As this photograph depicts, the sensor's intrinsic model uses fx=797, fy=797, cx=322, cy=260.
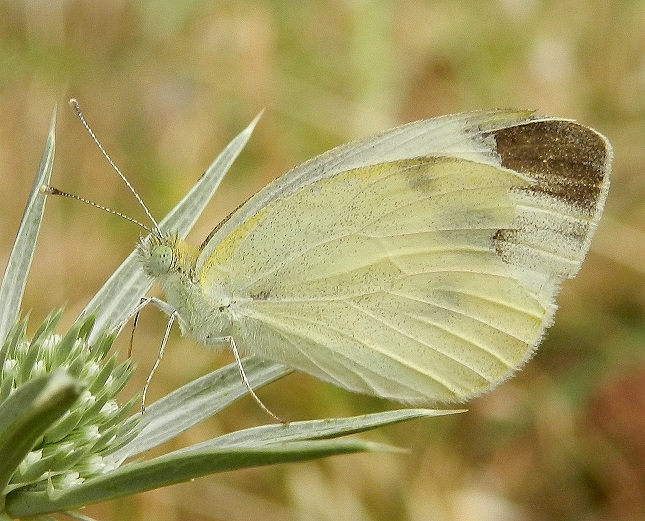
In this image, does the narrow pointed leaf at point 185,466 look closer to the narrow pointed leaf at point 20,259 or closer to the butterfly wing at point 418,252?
the narrow pointed leaf at point 20,259

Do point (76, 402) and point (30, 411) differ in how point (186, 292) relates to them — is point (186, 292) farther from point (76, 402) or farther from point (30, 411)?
point (30, 411)

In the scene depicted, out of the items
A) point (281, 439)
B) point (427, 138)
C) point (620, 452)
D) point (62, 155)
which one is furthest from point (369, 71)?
point (281, 439)

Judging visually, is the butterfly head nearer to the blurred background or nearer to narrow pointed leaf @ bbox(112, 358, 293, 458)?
narrow pointed leaf @ bbox(112, 358, 293, 458)

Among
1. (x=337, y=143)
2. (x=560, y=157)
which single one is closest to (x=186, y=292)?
(x=560, y=157)

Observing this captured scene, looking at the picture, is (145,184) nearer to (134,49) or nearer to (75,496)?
(134,49)

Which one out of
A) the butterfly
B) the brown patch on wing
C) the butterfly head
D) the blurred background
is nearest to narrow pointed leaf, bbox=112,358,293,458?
the butterfly

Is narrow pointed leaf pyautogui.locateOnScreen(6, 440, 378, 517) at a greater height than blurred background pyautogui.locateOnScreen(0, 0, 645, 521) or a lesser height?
lesser

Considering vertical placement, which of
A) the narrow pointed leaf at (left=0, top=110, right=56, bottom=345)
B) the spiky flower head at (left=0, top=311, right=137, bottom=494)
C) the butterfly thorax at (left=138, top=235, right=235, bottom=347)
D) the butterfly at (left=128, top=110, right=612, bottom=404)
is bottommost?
the spiky flower head at (left=0, top=311, right=137, bottom=494)
